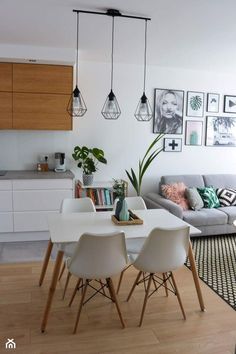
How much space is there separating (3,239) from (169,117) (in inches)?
118

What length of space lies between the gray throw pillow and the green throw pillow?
11 centimetres

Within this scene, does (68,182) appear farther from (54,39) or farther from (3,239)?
(54,39)

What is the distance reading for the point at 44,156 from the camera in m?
4.60

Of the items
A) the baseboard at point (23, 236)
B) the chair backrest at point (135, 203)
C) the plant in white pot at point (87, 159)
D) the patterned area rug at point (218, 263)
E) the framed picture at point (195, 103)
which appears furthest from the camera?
the framed picture at point (195, 103)

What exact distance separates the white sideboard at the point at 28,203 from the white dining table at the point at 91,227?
122 centimetres

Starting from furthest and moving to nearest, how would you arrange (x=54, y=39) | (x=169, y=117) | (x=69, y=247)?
(x=169, y=117) → (x=54, y=39) → (x=69, y=247)

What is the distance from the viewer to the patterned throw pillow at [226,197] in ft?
15.8

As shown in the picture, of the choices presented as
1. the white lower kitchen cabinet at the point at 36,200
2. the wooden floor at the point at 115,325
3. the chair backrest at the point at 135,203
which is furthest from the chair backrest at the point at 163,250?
the white lower kitchen cabinet at the point at 36,200

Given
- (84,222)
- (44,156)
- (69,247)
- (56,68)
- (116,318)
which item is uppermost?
(56,68)

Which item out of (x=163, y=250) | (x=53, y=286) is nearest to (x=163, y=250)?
(x=163, y=250)

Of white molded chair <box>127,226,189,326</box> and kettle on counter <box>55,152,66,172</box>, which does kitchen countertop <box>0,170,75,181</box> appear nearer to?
kettle on counter <box>55,152,66,172</box>

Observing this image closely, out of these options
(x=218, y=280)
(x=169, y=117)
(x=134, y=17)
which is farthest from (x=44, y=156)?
(x=218, y=280)

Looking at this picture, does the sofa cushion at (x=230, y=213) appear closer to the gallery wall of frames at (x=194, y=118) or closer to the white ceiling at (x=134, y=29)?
the gallery wall of frames at (x=194, y=118)

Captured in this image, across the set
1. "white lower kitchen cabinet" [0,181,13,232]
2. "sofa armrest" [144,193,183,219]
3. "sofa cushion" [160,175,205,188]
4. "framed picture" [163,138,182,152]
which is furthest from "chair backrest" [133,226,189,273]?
"framed picture" [163,138,182,152]
